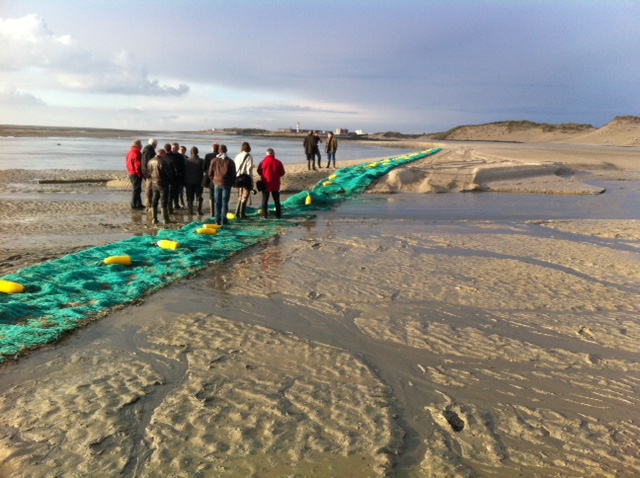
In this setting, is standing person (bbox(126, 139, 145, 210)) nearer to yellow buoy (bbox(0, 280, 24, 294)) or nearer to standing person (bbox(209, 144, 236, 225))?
standing person (bbox(209, 144, 236, 225))

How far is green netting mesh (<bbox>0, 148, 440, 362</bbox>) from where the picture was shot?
5070mm

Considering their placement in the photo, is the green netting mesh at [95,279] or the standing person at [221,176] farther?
the standing person at [221,176]

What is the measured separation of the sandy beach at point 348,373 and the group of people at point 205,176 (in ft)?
7.97

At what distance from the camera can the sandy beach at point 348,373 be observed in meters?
3.29

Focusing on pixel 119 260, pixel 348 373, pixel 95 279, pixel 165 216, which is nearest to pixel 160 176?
pixel 165 216

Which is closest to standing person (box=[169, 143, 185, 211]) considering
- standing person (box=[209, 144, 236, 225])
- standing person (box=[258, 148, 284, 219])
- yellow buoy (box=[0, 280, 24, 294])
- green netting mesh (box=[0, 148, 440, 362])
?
standing person (box=[209, 144, 236, 225])

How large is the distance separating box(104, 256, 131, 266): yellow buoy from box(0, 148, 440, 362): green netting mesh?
77 millimetres

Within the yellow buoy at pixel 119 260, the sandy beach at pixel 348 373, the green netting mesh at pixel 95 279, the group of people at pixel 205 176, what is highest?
the group of people at pixel 205 176

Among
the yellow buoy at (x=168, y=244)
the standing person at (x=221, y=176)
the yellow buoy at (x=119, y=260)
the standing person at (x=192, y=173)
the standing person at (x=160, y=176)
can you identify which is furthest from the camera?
the standing person at (x=192, y=173)

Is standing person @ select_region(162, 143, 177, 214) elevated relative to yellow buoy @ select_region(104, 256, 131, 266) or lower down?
elevated

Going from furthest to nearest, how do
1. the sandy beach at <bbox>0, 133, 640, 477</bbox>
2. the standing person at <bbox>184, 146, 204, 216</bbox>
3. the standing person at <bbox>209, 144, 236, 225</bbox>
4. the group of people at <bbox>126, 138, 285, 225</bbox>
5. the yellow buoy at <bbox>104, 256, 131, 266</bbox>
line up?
1. the standing person at <bbox>184, 146, 204, 216</bbox>
2. the group of people at <bbox>126, 138, 285, 225</bbox>
3. the standing person at <bbox>209, 144, 236, 225</bbox>
4. the yellow buoy at <bbox>104, 256, 131, 266</bbox>
5. the sandy beach at <bbox>0, 133, 640, 477</bbox>

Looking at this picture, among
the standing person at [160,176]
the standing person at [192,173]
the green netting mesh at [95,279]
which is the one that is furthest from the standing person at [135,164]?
the green netting mesh at [95,279]

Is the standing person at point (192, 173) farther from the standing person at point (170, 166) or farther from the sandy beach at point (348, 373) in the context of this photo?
the sandy beach at point (348, 373)

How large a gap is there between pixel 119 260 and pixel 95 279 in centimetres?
68
